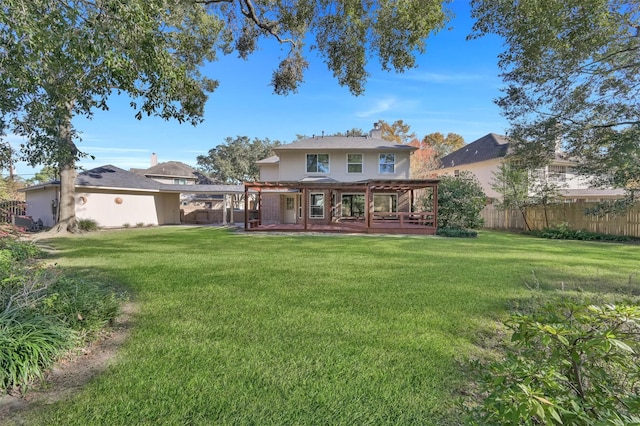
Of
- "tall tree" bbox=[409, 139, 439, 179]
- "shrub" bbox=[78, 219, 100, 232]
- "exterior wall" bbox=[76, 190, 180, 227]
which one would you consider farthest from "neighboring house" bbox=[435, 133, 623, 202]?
"shrub" bbox=[78, 219, 100, 232]

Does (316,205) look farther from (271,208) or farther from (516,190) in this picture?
(516,190)

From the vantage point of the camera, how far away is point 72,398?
268 centimetres

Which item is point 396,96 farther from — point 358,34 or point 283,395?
point 283,395

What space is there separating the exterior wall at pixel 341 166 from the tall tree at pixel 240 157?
70.5ft

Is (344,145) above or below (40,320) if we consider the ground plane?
above

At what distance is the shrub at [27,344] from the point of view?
9.24 ft

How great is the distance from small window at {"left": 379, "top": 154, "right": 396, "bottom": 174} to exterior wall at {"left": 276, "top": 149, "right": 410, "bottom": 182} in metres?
0.18

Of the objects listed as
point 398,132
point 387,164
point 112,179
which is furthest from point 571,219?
point 398,132

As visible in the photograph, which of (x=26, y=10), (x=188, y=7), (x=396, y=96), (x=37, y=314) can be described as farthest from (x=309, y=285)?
(x=396, y=96)

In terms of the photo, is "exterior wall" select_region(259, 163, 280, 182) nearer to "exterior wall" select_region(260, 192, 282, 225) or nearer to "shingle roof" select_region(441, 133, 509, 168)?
"exterior wall" select_region(260, 192, 282, 225)

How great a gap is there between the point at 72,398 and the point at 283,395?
1.75 meters

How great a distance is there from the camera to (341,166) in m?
20.6

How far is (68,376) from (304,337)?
2.31 meters

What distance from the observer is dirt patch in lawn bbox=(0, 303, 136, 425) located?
2559 mm
